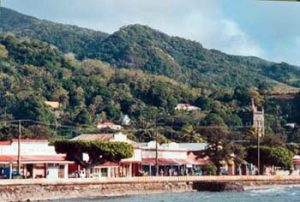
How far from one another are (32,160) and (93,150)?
5.60 meters

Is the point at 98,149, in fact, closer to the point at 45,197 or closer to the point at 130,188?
the point at 130,188

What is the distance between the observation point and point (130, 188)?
70.7m

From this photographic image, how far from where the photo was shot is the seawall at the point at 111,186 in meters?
57.6

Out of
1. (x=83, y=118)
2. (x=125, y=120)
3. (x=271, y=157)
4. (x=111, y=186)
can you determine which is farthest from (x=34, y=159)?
(x=125, y=120)

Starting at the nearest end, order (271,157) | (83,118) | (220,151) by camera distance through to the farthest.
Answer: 1. (220,151)
2. (271,157)
3. (83,118)

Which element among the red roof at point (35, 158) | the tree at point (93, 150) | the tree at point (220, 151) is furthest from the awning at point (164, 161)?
the tree at point (93, 150)

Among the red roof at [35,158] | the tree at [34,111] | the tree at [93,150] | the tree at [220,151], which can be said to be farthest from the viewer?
the tree at [34,111]

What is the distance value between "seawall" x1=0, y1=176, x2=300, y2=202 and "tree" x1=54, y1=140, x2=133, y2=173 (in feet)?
8.72

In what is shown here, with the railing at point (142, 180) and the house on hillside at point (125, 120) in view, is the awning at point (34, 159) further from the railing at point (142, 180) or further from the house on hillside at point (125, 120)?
the house on hillside at point (125, 120)

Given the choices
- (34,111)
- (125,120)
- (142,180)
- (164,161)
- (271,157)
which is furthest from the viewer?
(125,120)

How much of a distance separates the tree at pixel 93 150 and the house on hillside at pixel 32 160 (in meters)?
2.12

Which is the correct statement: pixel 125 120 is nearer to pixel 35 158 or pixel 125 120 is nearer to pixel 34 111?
Result: pixel 34 111

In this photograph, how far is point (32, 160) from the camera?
7375cm

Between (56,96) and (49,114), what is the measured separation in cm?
2333
